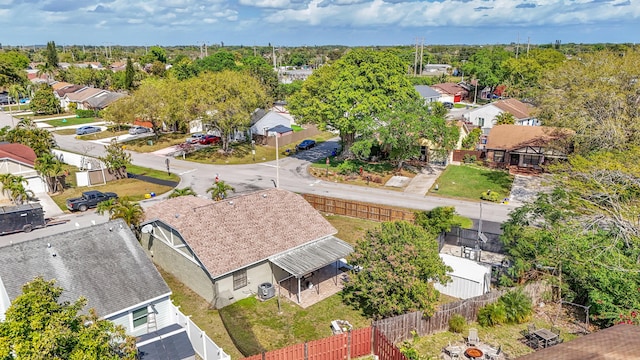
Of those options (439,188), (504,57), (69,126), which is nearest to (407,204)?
(439,188)

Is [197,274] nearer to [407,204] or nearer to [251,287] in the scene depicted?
[251,287]

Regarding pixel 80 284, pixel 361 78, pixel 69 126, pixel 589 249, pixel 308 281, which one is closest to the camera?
pixel 80 284

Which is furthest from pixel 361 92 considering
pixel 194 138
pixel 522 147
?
pixel 194 138

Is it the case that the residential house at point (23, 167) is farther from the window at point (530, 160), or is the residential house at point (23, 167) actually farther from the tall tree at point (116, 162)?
the window at point (530, 160)

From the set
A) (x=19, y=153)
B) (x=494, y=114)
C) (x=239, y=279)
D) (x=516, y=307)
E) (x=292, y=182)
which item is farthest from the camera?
(x=494, y=114)

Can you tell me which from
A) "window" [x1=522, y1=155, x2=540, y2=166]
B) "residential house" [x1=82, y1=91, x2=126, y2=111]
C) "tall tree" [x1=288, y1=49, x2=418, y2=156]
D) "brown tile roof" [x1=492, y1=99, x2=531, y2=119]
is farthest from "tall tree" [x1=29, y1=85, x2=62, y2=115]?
"window" [x1=522, y1=155, x2=540, y2=166]

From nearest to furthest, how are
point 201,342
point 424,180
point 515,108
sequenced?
point 201,342 → point 424,180 → point 515,108

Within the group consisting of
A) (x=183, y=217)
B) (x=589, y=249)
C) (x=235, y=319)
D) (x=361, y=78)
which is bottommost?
(x=235, y=319)

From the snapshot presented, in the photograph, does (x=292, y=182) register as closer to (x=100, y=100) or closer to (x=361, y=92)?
(x=361, y=92)
